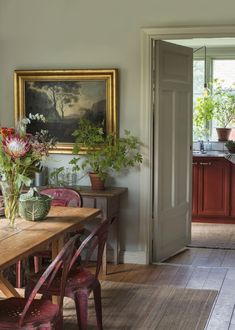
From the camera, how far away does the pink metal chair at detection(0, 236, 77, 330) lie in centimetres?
312

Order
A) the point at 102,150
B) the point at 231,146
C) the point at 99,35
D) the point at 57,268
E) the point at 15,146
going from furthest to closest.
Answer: the point at 231,146, the point at 99,35, the point at 102,150, the point at 15,146, the point at 57,268

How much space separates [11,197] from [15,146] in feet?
1.33

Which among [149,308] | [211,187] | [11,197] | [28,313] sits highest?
[11,197]

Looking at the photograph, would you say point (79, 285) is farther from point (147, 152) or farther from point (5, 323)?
point (147, 152)

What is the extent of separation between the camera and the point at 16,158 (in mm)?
3773

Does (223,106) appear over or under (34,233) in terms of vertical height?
over

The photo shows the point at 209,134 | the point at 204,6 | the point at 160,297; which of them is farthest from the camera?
the point at 209,134

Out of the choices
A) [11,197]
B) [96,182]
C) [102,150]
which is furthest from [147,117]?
[11,197]

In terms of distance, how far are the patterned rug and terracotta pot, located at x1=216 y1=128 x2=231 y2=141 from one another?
3.89 meters

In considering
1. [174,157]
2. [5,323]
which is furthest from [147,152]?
[5,323]

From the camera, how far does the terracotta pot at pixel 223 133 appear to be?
28.1 feet

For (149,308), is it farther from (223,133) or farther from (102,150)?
(223,133)

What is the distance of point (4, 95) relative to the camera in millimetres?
6254

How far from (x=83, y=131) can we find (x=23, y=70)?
0.91 meters
